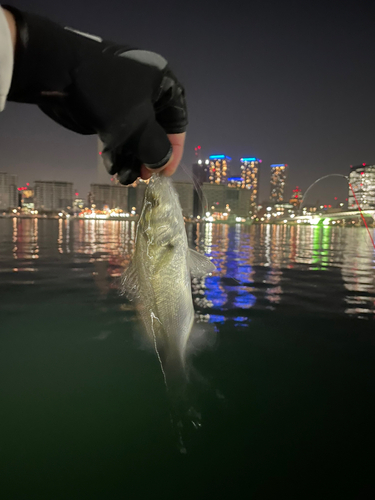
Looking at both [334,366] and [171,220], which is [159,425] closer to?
[171,220]

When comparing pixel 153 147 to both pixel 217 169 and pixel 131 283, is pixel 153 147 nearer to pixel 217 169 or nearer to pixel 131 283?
pixel 131 283

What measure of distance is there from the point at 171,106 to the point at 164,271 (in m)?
1.99

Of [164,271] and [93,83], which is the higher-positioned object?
[93,83]

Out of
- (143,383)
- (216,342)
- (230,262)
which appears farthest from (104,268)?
(143,383)

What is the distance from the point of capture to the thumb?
144 cm

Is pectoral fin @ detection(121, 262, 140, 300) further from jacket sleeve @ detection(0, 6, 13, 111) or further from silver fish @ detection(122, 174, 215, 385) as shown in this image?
jacket sleeve @ detection(0, 6, 13, 111)

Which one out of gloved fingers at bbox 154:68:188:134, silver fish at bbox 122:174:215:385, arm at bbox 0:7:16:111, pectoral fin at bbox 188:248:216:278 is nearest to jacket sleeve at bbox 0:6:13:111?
arm at bbox 0:7:16:111

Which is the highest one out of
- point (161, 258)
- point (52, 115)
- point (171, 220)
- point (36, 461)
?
point (52, 115)

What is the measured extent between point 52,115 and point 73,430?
381cm

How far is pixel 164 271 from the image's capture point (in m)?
A: 3.42

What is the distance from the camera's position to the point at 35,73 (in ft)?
3.84

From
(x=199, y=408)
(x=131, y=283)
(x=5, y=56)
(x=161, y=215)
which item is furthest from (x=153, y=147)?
(x=199, y=408)

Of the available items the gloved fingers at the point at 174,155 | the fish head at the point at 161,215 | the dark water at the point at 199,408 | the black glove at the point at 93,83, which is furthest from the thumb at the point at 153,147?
the dark water at the point at 199,408

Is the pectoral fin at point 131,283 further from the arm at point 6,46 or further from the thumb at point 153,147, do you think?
the arm at point 6,46
